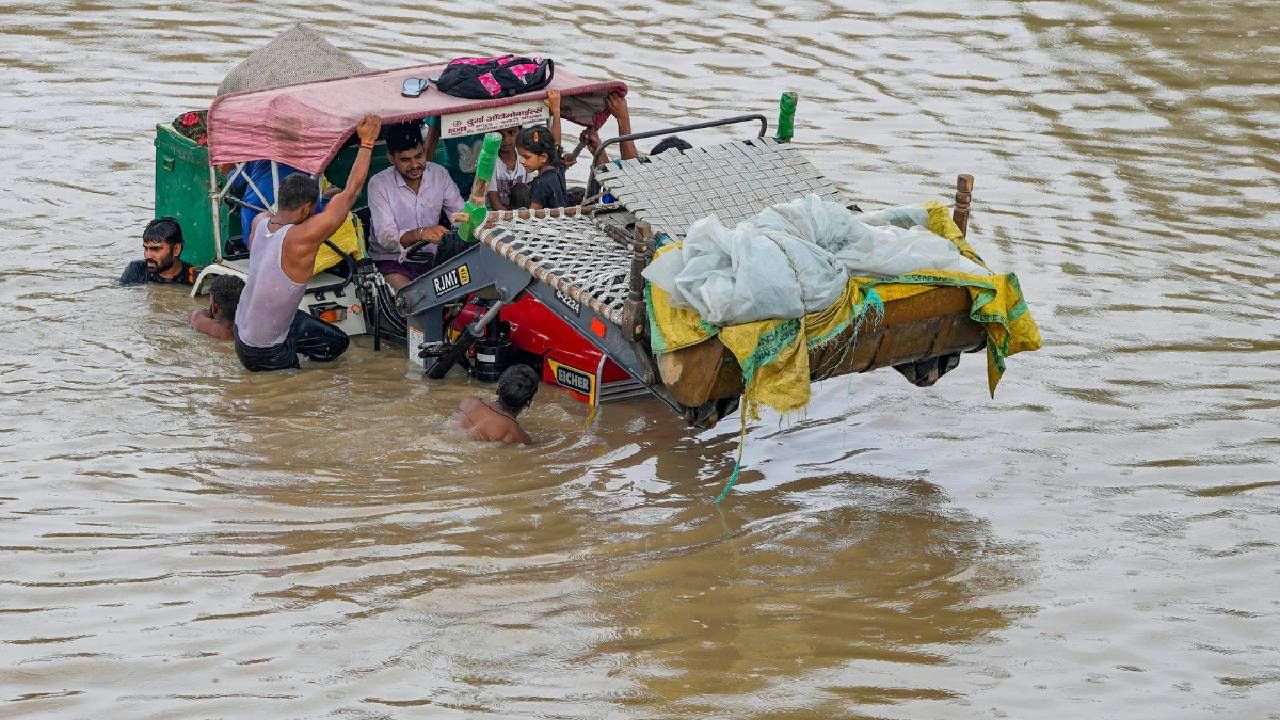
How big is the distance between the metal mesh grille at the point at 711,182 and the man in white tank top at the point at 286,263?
1463mm

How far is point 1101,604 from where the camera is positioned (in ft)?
23.0

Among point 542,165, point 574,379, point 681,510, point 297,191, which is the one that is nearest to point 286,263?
point 297,191

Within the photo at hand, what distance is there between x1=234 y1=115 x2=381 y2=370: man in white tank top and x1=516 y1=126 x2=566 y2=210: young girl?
897 mm

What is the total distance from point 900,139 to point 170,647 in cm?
914

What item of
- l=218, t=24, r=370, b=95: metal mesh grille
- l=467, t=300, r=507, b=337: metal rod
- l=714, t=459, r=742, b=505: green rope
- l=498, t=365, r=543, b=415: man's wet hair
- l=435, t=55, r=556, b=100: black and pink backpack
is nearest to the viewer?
l=714, t=459, r=742, b=505: green rope

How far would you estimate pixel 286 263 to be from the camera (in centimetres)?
902

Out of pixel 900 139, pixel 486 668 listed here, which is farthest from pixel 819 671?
pixel 900 139

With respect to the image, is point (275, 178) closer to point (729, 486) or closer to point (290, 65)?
point (290, 65)

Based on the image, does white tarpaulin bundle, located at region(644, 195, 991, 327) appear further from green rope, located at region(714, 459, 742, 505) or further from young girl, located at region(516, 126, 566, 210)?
young girl, located at region(516, 126, 566, 210)

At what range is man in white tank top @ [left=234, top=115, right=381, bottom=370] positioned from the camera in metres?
8.92

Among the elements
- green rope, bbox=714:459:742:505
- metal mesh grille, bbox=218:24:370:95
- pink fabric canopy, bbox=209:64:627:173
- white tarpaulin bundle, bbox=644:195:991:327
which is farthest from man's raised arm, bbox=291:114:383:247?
green rope, bbox=714:459:742:505

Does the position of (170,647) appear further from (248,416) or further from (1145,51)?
(1145,51)

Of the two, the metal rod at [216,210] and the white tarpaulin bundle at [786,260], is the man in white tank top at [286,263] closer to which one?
the metal rod at [216,210]

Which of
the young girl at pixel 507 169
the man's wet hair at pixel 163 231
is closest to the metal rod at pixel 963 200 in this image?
the young girl at pixel 507 169
